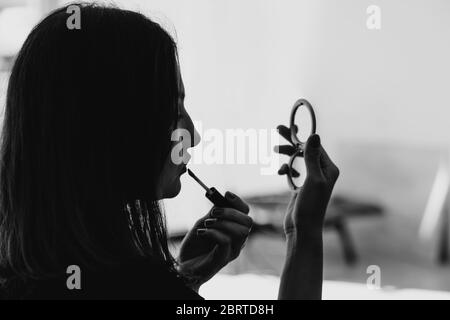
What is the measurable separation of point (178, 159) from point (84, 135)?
116 mm

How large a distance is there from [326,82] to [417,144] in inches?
24.3

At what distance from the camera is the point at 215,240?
0.64 m

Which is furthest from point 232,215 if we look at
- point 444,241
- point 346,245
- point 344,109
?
point 344,109

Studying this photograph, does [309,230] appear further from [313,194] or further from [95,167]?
[95,167]

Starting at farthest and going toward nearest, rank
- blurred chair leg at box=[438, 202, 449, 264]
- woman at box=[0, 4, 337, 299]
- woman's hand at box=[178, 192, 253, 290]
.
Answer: blurred chair leg at box=[438, 202, 449, 264], woman's hand at box=[178, 192, 253, 290], woman at box=[0, 4, 337, 299]

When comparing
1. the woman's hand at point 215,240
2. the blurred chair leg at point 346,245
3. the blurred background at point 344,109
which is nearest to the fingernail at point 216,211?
the woman's hand at point 215,240

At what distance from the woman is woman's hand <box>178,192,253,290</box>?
0.08 metres

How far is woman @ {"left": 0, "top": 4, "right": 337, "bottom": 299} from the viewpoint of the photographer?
539 mm

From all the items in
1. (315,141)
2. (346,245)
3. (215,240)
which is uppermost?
(315,141)

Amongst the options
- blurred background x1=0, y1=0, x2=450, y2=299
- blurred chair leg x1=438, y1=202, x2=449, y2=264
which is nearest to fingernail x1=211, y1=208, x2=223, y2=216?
blurred background x1=0, y1=0, x2=450, y2=299

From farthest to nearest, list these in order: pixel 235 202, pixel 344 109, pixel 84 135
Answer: pixel 344 109
pixel 235 202
pixel 84 135

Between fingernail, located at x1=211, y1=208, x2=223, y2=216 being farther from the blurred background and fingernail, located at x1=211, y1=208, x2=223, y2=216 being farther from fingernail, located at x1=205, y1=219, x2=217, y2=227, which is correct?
the blurred background

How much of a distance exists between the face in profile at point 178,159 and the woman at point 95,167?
0.01m
